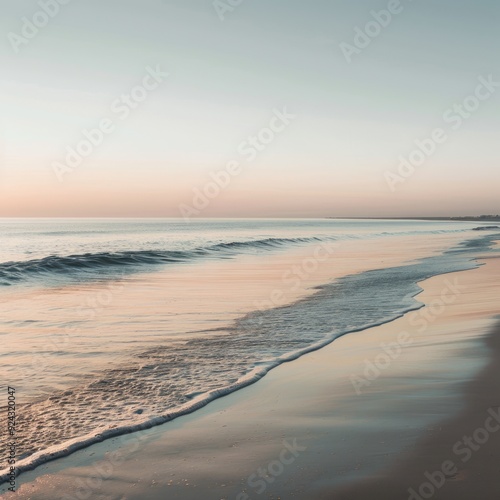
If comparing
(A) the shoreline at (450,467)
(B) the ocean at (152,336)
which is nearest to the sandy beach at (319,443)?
(A) the shoreline at (450,467)

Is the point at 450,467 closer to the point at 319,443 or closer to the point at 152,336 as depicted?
the point at 319,443

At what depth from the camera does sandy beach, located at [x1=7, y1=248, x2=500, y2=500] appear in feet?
14.7

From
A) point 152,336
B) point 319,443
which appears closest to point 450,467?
point 319,443

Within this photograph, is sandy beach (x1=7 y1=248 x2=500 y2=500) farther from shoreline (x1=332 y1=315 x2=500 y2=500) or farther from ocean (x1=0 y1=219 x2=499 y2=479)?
ocean (x1=0 y1=219 x2=499 y2=479)

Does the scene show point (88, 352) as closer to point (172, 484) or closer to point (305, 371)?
point (305, 371)

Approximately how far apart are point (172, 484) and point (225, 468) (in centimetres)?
53

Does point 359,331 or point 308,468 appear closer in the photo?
point 308,468

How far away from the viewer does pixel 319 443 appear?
5324 mm

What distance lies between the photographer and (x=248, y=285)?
21.3 meters

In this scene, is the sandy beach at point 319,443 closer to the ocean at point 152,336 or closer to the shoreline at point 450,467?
the shoreline at point 450,467

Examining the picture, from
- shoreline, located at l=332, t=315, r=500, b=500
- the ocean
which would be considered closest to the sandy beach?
shoreline, located at l=332, t=315, r=500, b=500

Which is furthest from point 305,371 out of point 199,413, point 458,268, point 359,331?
point 458,268

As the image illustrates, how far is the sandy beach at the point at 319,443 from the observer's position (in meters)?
4.47

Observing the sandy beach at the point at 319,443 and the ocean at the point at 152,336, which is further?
the ocean at the point at 152,336
